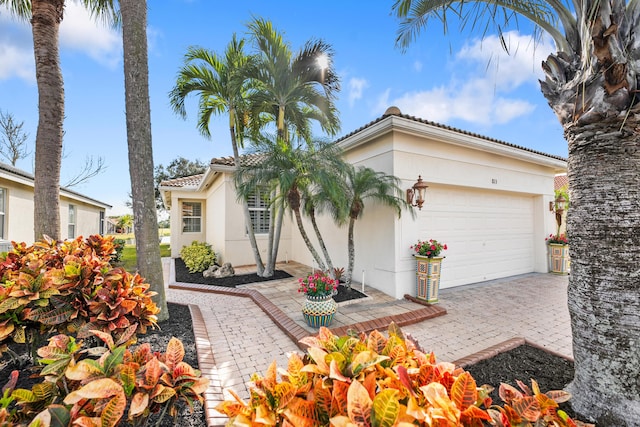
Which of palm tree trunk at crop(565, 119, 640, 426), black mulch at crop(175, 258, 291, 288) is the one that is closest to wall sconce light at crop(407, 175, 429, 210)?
palm tree trunk at crop(565, 119, 640, 426)

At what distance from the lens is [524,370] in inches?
132

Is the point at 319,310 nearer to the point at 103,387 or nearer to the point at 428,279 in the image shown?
the point at 428,279

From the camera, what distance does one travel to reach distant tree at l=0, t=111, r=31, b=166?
19031mm

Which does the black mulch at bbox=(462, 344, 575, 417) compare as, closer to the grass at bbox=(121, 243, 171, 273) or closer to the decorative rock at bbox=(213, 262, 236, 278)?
the decorative rock at bbox=(213, 262, 236, 278)

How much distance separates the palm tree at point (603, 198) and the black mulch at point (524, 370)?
465mm

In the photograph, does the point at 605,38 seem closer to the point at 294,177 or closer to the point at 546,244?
the point at 294,177

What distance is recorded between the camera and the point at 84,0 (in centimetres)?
714

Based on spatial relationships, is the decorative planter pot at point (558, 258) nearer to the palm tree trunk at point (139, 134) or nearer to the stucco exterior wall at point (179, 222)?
the palm tree trunk at point (139, 134)

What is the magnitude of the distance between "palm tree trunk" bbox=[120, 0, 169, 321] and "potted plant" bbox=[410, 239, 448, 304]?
5442 millimetres

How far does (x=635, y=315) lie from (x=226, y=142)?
32.9 feet

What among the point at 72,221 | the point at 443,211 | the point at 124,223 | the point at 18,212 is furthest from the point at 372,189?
the point at 124,223

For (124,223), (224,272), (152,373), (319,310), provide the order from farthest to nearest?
(124,223)
(224,272)
(319,310)
(152,373)

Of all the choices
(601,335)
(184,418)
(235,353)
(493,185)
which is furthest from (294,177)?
(493,185)

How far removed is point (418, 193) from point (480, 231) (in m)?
3.40
